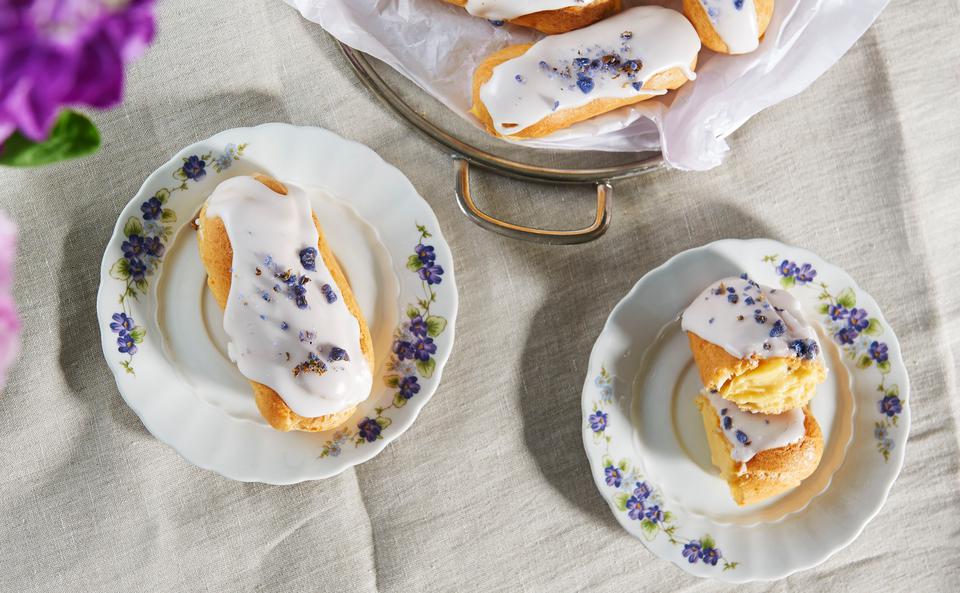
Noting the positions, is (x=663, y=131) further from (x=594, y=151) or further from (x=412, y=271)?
(x=412, y=271)

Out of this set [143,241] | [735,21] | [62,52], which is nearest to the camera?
[62,52]

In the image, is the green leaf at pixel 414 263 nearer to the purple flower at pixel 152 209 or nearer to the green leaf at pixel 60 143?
the purple flower at pixel 152 209

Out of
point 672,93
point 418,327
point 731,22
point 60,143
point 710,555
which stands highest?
point 60,143

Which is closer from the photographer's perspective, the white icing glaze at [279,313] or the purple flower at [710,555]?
the white icing glaze at [279,313]

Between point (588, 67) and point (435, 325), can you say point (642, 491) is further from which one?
point (588, 67)

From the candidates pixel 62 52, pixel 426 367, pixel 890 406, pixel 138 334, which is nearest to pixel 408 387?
pixel 426 367

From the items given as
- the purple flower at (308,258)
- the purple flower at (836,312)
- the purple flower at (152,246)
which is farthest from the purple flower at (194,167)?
the purple flower at (836,312)
